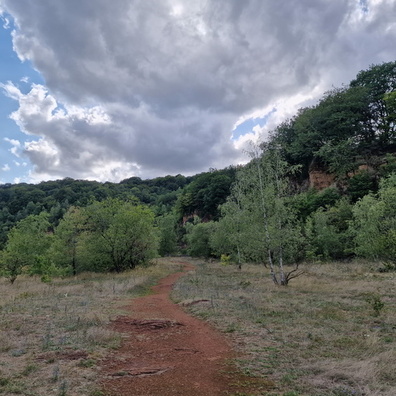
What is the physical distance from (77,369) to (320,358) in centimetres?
570

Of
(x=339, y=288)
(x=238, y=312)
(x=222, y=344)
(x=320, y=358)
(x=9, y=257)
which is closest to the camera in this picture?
(x=320, y=358)

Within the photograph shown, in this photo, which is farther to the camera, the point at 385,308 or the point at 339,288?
the point at 339,288

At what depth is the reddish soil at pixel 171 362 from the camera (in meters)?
5.73

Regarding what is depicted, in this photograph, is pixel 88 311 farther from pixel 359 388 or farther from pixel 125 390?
pixel 359 388

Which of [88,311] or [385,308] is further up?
[88,311]

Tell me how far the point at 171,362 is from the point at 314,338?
4.45 m

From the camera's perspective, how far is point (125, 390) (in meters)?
5.58

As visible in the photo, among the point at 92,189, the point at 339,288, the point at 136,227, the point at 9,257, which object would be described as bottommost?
the point at 339,288

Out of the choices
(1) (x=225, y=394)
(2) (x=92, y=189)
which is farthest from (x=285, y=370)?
(2) (x=92, y=189)

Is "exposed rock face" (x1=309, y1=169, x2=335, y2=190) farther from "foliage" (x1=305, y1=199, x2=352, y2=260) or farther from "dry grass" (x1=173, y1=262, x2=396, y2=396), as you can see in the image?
"dry grass" (x1=173, y1=262, x2=396, y2=396)

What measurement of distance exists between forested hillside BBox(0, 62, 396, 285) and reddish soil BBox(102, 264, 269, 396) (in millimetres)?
13071

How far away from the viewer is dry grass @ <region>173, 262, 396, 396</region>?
5938mm

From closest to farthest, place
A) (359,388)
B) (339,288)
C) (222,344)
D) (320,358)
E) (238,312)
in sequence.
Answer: (359,388) → (320,358) → (222,344) → (238,312) → (339,288)

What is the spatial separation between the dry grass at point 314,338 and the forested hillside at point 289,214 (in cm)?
743
